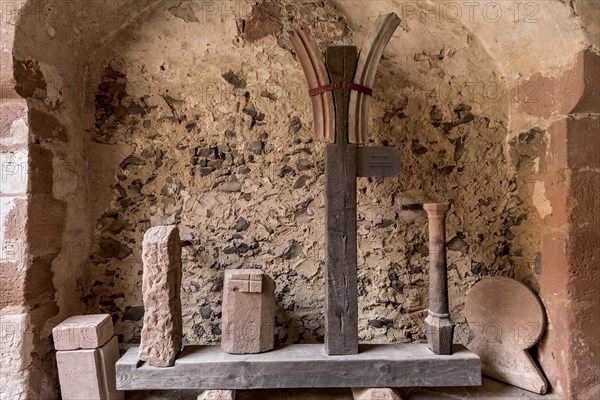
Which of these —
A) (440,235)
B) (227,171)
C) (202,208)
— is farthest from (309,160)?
(440,235)

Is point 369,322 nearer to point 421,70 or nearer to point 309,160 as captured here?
point 309,160

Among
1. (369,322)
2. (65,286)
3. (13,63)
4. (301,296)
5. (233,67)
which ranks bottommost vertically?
(369,322)

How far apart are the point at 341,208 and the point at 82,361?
150cm

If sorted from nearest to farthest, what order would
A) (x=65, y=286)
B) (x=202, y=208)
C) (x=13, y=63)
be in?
(x=13, y=63) → (x=65, y=286) → (x=202, y=208)

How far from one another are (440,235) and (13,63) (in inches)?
91.8

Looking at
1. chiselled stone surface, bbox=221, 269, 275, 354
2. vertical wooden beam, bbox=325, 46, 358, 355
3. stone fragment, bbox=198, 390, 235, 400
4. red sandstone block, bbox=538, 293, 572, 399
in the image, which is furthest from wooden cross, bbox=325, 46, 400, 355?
red sandstone block, bbox=538, 293, 572, 399

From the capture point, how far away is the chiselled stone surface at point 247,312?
5.83ft

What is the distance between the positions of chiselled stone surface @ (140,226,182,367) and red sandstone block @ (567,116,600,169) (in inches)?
82.9

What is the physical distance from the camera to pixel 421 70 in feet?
7.52

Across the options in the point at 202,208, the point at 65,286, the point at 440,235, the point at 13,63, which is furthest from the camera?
the point at 202,208

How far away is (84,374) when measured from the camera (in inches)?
69.3

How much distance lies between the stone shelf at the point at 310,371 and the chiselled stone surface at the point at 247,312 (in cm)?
7

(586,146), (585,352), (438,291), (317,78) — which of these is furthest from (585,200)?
(317,78)

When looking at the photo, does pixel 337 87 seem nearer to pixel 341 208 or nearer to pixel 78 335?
pixel 341 208
